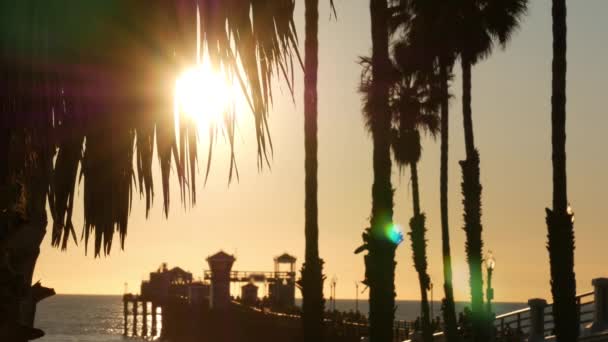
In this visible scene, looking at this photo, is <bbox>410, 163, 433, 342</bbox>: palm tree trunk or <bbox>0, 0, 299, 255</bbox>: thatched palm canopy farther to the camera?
<bbox>410, 163, 433, 342</bbox>: palm tree trunk

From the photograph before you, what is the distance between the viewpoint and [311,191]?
27.1 metres

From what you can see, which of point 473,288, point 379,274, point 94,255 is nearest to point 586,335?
point 473,288

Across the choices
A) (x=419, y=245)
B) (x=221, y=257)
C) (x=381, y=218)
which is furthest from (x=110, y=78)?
(x=221, y=257)

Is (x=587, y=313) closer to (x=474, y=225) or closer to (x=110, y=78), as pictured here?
(x=474, y=225)

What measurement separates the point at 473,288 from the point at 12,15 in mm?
28993

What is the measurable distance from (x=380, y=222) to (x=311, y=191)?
3.36m

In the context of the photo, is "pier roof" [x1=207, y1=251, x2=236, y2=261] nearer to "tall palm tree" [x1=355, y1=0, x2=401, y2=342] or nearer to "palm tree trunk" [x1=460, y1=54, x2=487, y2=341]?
"palm tree trunk" [x1=460, y1=54, x2=487, y2=341]

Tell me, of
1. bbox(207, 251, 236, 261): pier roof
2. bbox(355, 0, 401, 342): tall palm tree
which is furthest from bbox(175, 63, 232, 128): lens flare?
bbox(207, 251, 236, 261): pier roof

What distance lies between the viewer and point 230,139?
17.6 ft

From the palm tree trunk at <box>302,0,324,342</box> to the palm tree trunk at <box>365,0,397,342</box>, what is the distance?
2469 millimetres

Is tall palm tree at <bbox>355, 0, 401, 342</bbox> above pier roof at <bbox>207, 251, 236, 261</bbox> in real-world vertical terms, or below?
below

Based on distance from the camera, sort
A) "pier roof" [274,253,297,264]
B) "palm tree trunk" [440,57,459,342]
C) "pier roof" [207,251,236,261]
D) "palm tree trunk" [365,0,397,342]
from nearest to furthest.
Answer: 1. "palm tree trunk" [365,0,397,342]
2. "palm tree trunk" [440,57,459,342]
3. "pier roof" [207,251,236,261]
4. "pier roof" [274,253,297,264]

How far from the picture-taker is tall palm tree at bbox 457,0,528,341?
32656mm

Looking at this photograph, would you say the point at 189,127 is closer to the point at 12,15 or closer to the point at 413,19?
the point at 12,15
